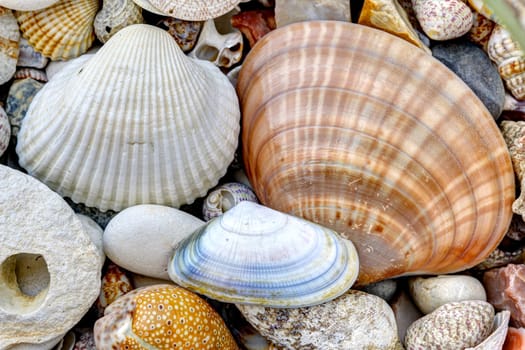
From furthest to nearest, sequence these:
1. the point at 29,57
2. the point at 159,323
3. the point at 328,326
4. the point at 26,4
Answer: the point at 29,57, the point at 26,4, the point at 328,326, the point at 159,323

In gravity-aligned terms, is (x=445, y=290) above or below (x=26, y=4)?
below

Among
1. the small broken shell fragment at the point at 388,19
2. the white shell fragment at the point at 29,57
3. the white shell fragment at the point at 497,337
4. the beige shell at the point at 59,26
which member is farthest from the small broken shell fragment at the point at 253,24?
the white shell fragment at the point at 497,337

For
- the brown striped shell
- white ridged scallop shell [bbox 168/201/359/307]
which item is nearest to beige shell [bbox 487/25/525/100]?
the brown striped shell

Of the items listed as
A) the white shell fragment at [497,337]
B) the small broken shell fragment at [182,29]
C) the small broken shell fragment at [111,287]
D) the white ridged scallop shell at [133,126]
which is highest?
the small broken shell fragment at [182,29]

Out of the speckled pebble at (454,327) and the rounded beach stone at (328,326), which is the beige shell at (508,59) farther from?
the rounded beach stone at (328,326)

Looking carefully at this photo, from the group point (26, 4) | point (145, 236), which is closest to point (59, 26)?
point (26, 4)

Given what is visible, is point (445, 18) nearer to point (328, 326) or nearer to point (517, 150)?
point (517, 150)

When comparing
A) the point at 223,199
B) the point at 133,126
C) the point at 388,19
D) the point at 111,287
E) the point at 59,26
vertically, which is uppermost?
the point at 388,19

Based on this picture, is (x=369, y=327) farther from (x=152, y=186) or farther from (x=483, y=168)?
(x=152, y=186)
